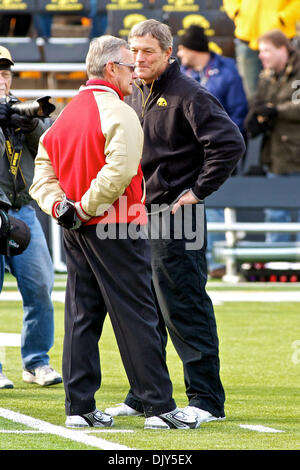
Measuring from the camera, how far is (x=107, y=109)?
4.71 meters

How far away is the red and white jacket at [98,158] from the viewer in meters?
4.66

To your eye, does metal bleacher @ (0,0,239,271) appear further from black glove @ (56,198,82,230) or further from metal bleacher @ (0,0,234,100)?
black glove @ (56,198,82,230)

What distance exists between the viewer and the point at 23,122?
5.95 meters

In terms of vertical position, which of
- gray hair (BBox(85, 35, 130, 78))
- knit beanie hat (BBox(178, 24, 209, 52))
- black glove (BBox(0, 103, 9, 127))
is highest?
gray hair (BBox(85, 35, 130, 78))

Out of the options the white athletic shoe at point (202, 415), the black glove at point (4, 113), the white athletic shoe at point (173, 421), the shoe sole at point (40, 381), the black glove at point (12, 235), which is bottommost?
the shoe sole at point (40, 381)

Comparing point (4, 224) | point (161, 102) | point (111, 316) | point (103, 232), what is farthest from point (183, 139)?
point (4, 224)

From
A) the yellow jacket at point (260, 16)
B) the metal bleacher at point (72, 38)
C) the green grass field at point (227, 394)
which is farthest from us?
the metal bleacher at point (72, 38)

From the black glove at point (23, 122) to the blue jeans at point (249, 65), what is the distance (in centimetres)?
647

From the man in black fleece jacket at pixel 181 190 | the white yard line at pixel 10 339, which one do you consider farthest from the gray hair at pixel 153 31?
the white yard line at pixel 10 339

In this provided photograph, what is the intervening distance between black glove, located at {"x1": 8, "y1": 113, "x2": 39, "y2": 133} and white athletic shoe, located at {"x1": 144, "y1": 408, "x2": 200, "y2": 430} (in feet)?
6.37

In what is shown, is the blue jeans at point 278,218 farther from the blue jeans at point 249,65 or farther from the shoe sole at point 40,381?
the shoe sole at point 40,381

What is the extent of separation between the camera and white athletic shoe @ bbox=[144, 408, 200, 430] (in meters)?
4.88

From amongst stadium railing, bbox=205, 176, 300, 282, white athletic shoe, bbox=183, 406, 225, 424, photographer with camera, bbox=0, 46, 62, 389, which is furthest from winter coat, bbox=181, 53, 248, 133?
white athletic shoe, bbox=183, 406, 225, 424
